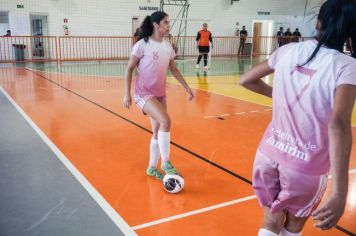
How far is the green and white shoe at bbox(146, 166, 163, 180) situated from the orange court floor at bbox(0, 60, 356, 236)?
0.06 metres

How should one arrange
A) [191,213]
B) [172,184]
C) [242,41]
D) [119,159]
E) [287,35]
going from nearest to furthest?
[191,213] < [172,184] < [119,159] < [242,41] < [287,35]

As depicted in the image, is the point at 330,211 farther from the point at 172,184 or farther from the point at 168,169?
the point at 168,169

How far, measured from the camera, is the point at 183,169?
4473mm

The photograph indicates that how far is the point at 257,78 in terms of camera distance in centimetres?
187

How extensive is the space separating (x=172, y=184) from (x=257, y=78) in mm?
2127

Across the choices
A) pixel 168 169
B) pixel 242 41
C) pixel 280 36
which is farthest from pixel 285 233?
pixel 280 36

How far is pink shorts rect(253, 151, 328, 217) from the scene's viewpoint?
Result: 1722 millimetres

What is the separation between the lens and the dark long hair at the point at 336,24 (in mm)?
1480

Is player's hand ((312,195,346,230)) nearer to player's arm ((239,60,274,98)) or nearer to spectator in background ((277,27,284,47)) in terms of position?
player's arm ((239,60,274,98))

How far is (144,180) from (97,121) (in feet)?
9.60

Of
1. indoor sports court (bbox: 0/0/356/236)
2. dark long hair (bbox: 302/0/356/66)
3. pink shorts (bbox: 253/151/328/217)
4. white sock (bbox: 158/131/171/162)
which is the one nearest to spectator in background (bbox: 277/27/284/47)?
indoor sports court (bbox: 0/0/356/236)

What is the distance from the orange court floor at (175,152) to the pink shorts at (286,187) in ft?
4.10

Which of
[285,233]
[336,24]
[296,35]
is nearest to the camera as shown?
[336,24]

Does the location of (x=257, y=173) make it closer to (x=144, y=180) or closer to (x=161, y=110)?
(x=161, y=110)
